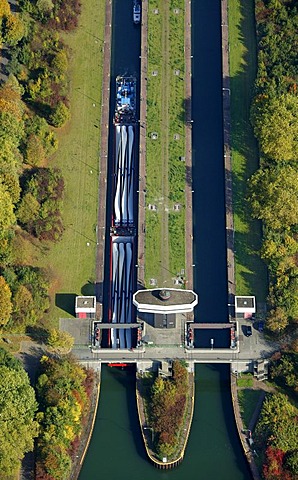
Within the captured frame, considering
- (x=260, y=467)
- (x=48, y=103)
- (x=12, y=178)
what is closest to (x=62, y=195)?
(x=12, y=178)

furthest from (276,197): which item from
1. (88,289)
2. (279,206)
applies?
(88,289)

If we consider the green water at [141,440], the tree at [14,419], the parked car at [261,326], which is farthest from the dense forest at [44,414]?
the parked car at [261,326]

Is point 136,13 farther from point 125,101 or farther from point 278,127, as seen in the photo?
point 278,127

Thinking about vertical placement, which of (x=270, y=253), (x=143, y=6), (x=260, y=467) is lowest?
(x=260, y=467)

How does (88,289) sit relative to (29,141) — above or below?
below

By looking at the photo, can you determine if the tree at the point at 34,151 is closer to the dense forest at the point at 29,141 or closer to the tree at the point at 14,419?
the dense forest at the point at 29,141

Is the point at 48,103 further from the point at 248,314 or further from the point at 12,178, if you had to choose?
the point at 248,314
